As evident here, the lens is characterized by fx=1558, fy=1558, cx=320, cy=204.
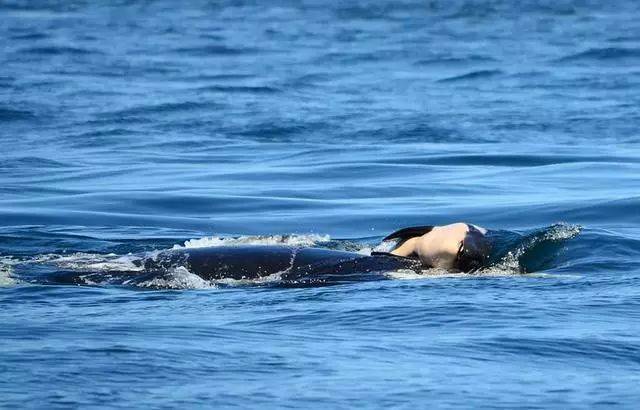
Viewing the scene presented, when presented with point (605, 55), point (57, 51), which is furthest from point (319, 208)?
point (57, 51)

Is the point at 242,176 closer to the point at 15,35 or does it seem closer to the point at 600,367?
the point at 600,367

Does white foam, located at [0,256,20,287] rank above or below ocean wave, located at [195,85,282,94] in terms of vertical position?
above

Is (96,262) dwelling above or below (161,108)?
above

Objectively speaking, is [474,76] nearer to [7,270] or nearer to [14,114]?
[14,114]

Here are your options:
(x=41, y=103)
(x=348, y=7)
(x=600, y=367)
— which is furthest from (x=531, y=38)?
(x=600, y=367)

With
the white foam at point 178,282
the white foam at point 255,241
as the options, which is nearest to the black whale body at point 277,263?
the white foam at point 178,282

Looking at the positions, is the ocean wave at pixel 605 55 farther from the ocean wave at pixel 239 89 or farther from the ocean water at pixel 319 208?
the ocean wave at pixel 239 89

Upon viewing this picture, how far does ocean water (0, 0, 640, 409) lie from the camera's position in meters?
8.36

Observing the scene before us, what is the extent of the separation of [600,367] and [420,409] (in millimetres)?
1415

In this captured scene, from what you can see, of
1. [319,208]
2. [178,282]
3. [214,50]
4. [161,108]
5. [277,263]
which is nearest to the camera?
[178,282]

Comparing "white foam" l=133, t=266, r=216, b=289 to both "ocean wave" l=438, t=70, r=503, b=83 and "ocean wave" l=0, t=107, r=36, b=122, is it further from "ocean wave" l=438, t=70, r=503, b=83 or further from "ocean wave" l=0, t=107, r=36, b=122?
"ocean wave" l=438, t=70, r=503, b=83

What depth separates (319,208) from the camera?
1666 cm

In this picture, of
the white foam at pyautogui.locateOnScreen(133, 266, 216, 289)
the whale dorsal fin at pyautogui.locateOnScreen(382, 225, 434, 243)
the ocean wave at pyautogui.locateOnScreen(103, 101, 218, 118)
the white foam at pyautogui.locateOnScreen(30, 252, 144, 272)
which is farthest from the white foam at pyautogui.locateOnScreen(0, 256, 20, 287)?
the ocean wave at pyautogui.locateOnScreen(103, 101, 218, 118)

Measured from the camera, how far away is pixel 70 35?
4334 centimetres
